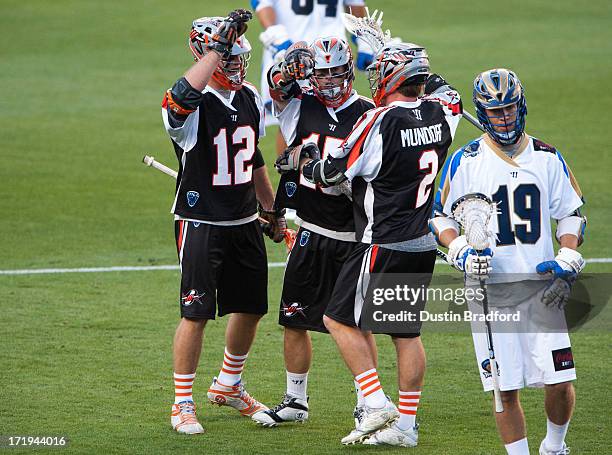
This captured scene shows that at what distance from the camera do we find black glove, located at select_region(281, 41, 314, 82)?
7.24 meters

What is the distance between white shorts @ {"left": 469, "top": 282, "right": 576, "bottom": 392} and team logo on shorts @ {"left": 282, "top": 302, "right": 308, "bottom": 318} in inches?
61.6

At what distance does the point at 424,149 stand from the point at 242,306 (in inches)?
63.2

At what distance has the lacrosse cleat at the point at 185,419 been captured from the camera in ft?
23.5

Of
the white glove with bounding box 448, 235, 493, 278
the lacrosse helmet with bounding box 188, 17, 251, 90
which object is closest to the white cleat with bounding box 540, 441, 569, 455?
the white glove with bounding box 448, 235, 493, 278

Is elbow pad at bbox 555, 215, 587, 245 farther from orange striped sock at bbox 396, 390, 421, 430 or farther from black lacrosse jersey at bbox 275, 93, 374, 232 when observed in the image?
black lacrosse jersey at bbox 275, 93, 374, 232

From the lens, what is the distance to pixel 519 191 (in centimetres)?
611

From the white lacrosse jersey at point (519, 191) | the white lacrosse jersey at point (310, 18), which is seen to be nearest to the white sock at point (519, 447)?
the white lacrosse jersey at point (519, 191)

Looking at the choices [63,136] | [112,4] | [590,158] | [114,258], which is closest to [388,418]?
[114,258]

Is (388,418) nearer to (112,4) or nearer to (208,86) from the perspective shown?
(208,86)

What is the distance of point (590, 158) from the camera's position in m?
15.7

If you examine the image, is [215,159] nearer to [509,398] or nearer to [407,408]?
[407,408]

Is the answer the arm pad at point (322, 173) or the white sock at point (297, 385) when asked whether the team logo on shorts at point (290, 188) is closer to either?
the arm pad at point (322, 173)

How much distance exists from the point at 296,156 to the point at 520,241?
1667mm

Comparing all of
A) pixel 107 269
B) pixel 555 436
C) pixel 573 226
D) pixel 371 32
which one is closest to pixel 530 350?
pixel 555 436
